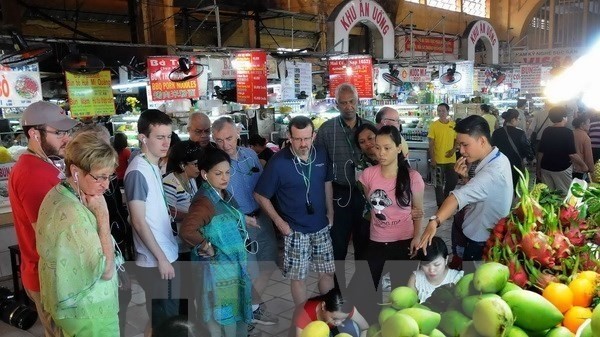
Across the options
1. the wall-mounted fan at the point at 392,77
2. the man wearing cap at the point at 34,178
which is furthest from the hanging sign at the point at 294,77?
the man wearing cap at the point at 34,178

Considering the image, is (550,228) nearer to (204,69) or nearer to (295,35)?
(204,69)

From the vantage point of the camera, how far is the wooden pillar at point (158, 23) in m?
9.77

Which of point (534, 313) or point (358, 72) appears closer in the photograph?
point (534, 313)

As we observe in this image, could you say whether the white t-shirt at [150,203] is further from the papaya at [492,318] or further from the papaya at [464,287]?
the papaya at [492,318]

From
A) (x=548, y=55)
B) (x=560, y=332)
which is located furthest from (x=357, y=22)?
(x=548, y=55)

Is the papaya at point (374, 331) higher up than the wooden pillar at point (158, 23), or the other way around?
the wooden pillar at point (158, 23)

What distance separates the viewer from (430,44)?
1553 centimetres

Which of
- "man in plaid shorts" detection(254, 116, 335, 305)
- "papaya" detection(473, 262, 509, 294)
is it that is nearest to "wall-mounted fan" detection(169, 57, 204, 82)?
"man in plaid shorts" detection(254, 116, 335, 305)

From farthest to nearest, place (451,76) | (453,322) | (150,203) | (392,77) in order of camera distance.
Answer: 1. (451,76)
2. (392,77)
3. (150,203)
4. (453,322)

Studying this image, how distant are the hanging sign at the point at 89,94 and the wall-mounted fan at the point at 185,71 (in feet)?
3.25

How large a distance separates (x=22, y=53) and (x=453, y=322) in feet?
19.4

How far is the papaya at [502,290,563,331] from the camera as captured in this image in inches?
56.6

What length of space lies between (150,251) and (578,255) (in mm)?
2397

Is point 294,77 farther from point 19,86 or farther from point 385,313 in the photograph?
point 385,313
